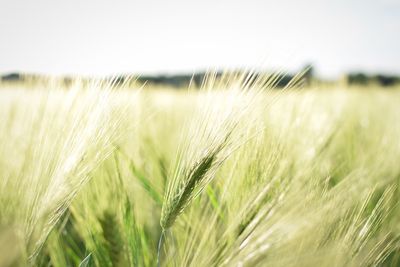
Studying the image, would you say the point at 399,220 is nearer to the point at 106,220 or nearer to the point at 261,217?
the point at 261,217

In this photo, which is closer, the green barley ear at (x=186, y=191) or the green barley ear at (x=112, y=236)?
the green barley ear at (x=186, y=191)

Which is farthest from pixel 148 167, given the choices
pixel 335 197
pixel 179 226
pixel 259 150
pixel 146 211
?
pixel 335 197

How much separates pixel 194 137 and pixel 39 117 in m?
0.31

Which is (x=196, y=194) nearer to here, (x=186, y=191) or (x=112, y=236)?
(x=186, y=191)

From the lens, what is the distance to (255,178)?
62cm

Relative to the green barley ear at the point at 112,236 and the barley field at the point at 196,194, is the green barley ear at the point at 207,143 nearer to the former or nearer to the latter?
the barley field at the point at 196,194

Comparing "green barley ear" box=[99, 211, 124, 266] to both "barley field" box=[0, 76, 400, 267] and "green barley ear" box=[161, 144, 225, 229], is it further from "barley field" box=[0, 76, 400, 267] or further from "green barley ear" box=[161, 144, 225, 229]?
"green barley ear" box=[161, 144, 225, 229]

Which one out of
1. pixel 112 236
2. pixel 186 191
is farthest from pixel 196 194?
pixel 112 236

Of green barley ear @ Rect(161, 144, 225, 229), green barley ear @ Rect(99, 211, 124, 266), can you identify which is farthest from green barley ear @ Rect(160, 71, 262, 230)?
green barley ear @ Rect(99, 211, 124, 266)

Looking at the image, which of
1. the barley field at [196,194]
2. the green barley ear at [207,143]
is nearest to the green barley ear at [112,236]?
the barley field at [196,194]

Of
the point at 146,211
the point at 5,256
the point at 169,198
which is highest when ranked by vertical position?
the point at 169,198

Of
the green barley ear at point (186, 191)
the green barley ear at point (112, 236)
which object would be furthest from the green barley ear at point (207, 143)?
the green barley ear at point (112, 236)

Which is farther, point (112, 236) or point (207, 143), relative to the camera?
point (112, 236)

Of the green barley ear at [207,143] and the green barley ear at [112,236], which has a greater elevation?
the green barley ear at [207,143]
